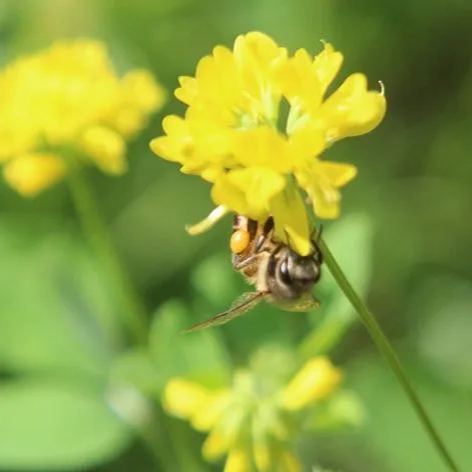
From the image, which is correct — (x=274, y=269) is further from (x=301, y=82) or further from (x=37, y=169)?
(x=37, y=169)

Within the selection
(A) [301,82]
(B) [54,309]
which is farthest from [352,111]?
(B) [54,309]

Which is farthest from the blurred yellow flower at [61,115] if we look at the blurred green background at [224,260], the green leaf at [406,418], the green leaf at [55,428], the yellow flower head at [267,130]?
the yellow flower head at [267,130]

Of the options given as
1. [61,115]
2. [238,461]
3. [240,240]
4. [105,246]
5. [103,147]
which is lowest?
[238,461]

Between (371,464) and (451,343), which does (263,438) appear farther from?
(451,343)

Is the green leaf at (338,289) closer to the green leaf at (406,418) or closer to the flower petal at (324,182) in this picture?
the green leaf at (406,418)

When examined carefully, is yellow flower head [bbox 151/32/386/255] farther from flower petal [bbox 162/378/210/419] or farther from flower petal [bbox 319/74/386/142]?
flower petal [bbox 162/378/210/419]

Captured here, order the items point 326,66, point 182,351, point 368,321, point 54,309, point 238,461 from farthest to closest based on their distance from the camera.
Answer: point 54,309, point 182,351, point 238,461, point 326,66, point 368,321
